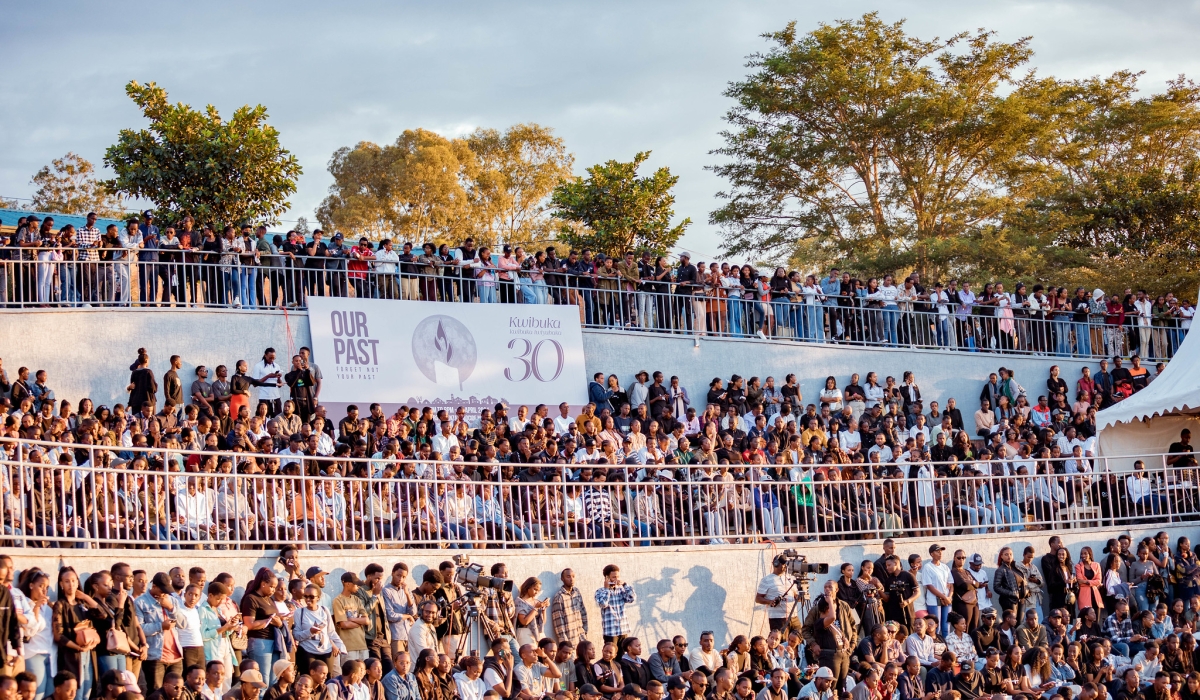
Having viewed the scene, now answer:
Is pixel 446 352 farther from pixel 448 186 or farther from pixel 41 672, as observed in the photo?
pixel 448 186

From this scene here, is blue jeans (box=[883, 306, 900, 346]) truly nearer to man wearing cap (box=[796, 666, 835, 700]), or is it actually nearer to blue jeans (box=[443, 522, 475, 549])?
man wearing cap (box=[796, 666, 835, 700])

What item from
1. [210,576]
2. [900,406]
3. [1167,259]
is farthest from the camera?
[1167,259]

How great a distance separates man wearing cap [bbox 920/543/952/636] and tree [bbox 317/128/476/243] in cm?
2611

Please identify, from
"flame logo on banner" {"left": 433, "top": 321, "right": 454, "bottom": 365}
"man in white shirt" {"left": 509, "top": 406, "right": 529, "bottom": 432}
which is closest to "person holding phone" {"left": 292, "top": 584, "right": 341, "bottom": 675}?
"man in white shirt" {"left": 509, "top": 406, "right": 529, "bottom": 432}

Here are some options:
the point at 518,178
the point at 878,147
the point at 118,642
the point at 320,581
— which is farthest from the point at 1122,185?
the point at 118,642

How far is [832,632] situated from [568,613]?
3.28m

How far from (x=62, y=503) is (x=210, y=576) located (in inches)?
64.3

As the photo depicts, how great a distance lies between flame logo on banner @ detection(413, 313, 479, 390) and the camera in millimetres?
23062

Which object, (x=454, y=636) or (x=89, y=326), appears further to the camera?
(x=89, y=326)

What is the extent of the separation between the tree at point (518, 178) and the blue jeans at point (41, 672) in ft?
109

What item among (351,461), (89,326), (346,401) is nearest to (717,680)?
(351,461)

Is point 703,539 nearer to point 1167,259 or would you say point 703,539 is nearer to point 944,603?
point 944,603

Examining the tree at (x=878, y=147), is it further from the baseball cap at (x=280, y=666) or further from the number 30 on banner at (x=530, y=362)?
the baseball cap at (x=280, y=666)

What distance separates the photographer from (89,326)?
832 inches
